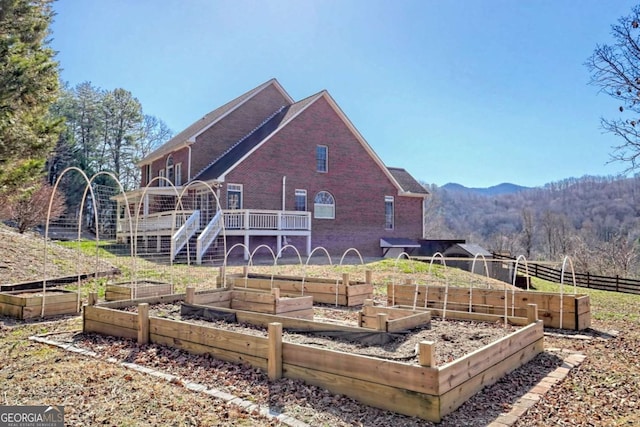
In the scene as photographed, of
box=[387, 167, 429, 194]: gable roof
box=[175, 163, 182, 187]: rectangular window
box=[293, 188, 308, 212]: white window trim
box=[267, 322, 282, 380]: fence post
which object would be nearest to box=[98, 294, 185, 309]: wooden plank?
box=[267, 322, 282, 380]: fence post

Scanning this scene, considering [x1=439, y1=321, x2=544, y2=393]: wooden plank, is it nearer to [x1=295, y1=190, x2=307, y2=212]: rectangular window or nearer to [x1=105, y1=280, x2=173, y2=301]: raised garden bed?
[x1=105, y1=280, x2=173, y2=301]: raised garden bed

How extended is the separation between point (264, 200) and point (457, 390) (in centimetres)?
1801

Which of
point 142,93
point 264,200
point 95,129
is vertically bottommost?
point 264,200

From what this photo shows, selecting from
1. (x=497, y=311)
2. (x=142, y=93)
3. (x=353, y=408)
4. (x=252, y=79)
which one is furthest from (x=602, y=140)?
(x=142, y=93)

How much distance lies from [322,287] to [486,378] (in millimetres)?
5589

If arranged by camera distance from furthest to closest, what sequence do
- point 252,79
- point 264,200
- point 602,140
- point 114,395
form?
1. point 252,79
2. point 264,200
3. point 602,140
4. point 114,395

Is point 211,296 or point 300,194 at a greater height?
point 300,194

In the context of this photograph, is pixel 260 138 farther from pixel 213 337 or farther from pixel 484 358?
pixel 484 358

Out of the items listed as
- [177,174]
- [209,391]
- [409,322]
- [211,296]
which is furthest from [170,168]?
[209,391]

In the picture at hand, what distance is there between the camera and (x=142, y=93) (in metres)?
43.7

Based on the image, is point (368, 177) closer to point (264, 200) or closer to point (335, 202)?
point (335, 202)

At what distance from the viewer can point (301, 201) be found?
22.5m

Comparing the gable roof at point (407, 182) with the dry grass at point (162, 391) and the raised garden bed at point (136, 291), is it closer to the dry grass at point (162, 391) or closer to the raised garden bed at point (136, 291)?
the raised garden bed at point (136, 291)

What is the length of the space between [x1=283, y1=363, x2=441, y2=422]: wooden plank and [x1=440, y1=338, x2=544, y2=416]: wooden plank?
123 millimetres
